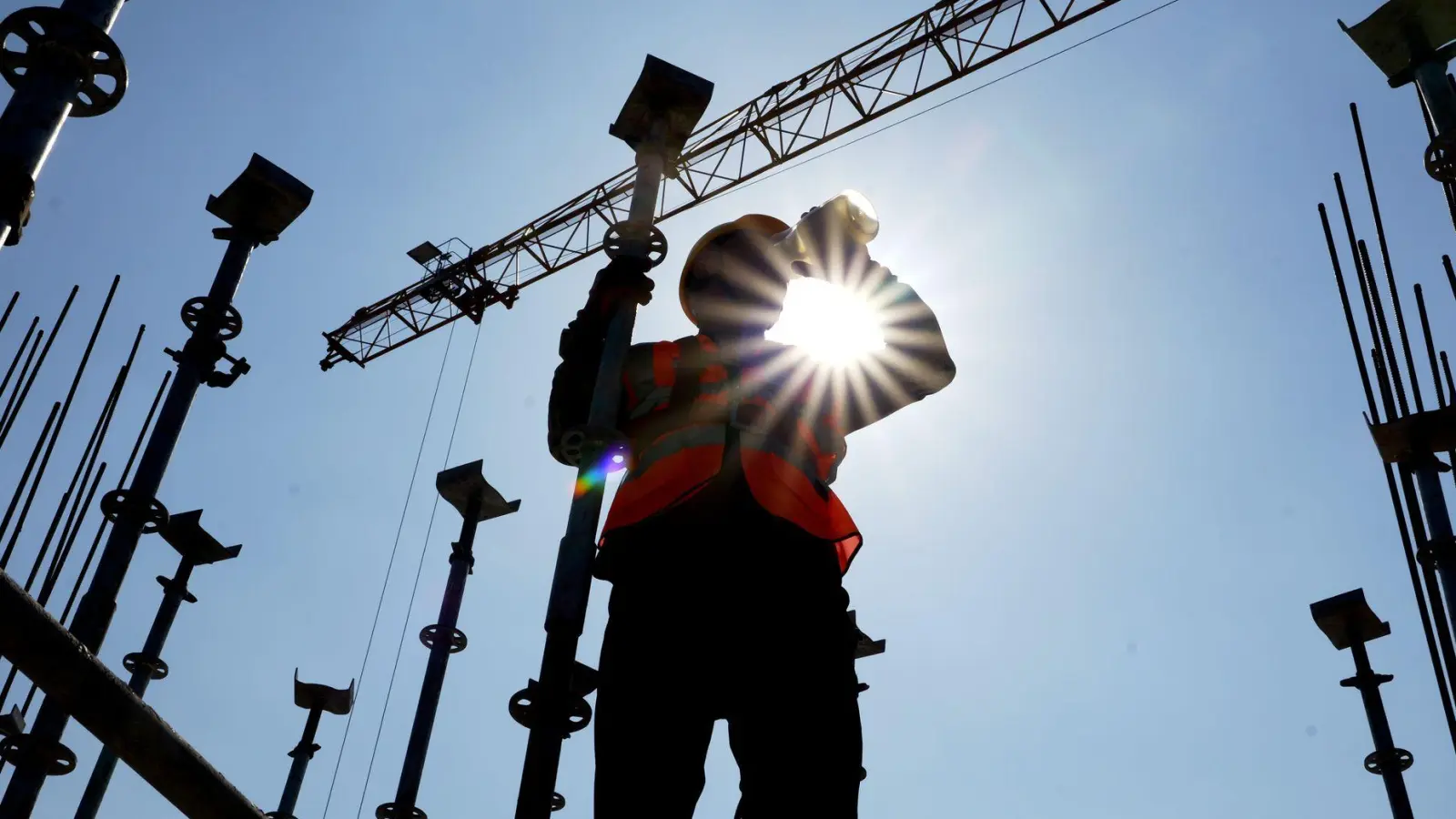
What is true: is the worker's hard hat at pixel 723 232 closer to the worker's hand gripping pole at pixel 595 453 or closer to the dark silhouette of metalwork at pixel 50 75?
the worker's hand gripping pole at pixel 595 453

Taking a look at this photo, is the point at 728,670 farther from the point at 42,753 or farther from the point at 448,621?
the point at 448,621

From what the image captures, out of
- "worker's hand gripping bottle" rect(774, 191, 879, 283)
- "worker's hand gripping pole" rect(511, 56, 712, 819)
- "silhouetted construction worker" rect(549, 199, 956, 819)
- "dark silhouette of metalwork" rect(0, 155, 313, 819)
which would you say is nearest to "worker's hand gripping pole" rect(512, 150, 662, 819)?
"worker's hand gripping pole" rect(511, 56, 712, 819)

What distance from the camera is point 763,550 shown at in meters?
4.33

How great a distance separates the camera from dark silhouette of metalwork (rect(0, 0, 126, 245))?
349cm

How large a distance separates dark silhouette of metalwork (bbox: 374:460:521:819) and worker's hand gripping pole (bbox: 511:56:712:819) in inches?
202

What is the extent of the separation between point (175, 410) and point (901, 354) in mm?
3724

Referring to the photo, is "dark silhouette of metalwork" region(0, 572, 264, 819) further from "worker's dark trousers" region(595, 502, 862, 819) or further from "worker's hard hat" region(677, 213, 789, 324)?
"worker's hard hat" region(677, 213, 789, 324)

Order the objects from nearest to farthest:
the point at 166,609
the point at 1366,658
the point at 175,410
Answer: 1. the point at 175,410
2. the point at 166,609
3. the point at 1366,658

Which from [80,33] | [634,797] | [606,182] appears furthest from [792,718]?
[606,182]

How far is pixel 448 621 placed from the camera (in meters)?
9.62

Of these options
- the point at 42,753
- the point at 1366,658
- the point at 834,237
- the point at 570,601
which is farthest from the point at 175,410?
the point at 1366,658

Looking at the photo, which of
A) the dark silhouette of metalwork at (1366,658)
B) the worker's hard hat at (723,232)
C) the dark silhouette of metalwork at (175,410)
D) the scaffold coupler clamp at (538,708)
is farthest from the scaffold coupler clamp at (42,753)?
the dark silhouette of metalwork at (1366,658)

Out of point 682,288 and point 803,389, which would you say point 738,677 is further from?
point 682,288

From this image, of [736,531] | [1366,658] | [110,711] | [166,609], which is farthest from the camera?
[1366,658]
